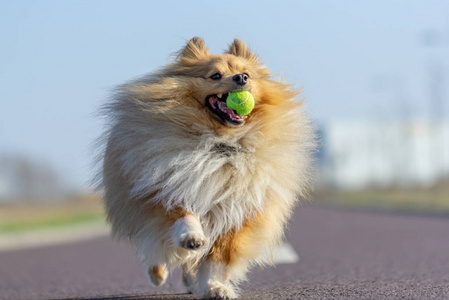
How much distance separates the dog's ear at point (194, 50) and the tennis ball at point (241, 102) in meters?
0.85

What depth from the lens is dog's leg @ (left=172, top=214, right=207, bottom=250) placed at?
553 cm

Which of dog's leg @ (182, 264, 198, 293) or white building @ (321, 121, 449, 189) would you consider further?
white building @ (321, 121, 449, 189)

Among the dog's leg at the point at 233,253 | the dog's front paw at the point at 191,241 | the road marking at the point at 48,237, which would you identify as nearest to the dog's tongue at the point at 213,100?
the dog's leg at the point at 233,253

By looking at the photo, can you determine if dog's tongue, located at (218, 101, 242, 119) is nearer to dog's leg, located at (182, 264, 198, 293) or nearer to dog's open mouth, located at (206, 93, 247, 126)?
dog's open mouth, located at (206, 93, 247, 126)

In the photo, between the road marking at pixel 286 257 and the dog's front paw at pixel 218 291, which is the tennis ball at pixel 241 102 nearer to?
the dog's front paw at pixel 218 291

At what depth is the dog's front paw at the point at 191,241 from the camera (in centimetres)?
552

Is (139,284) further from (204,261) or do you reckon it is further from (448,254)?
(448,254)

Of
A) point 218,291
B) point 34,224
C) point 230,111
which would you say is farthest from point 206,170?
point 34,224

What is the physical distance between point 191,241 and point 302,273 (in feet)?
10.2

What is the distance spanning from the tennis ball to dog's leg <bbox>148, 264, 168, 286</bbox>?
1.66 m

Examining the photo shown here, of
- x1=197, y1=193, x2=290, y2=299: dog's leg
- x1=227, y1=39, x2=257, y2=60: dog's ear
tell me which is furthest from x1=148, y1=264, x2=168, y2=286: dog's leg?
x1=227, y1=39, x2=257, y2=60: dog's ear

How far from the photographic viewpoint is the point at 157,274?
278 inches

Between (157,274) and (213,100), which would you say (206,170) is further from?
(157,274)

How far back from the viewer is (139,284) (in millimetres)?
8344
